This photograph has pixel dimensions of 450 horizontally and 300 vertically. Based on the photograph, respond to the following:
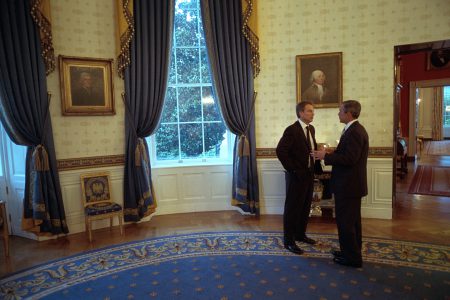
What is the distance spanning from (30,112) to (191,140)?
89.1 inches

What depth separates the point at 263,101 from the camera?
5137mm

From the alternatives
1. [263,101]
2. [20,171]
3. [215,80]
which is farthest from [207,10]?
[20,171]

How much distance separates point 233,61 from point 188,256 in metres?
2.85

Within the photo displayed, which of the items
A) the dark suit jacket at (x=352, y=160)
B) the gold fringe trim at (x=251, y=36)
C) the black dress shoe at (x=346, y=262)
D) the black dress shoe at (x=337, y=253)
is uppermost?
the gold fringe trim at (x=251, y=36)

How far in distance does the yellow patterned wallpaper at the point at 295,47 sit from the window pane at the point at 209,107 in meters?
0.70

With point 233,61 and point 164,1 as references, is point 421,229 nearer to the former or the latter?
point 233,61

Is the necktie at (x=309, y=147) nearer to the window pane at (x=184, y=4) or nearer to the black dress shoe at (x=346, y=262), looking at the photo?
the black dress shoe at (x=346, y=262)

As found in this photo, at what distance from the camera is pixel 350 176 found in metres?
3.06

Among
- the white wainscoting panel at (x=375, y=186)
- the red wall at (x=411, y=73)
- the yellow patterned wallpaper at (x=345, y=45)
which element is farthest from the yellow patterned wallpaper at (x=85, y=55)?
the red wall at (x=411, y=73)

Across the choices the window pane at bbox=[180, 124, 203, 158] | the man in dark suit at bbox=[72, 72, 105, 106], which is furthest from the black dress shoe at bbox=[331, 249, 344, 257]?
the man in dark suit at bbox=[72, 72, 105, 106]

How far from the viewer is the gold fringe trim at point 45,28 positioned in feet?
13.4

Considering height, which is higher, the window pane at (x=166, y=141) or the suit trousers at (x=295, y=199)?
the window pane at (x=166, y=141)

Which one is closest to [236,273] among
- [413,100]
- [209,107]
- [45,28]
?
[209,107]

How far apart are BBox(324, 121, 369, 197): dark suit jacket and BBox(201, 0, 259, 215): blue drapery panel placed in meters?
2.03
